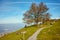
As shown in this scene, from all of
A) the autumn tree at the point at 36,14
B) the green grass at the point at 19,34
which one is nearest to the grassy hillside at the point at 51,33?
the green grass at the point at 19,34

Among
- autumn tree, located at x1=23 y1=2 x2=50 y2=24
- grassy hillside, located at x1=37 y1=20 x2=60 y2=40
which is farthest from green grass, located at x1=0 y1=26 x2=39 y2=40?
grassy hillside, located at x1=37 y1=20 x2=60 y2=40

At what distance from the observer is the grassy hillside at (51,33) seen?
9019 mm

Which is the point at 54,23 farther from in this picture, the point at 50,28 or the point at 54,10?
the point at 54,10

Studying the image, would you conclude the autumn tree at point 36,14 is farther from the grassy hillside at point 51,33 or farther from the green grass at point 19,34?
the grassy hillside at point 51,33

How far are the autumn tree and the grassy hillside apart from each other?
2.09 ft

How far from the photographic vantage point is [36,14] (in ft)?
33.7

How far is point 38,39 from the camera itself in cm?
888

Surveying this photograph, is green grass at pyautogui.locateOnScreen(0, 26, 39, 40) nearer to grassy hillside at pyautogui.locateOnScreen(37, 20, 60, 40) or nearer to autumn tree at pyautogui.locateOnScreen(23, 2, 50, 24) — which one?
autumn tree at pyautogui.locateOnScreen(23, 2, 50, 24)

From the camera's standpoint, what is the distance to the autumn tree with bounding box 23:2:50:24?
9891 millimetres

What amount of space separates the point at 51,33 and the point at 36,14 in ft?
4.71

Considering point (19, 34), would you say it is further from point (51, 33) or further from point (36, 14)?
point (51, 33)

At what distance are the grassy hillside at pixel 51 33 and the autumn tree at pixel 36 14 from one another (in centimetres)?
64

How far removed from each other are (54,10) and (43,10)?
1.05 meters

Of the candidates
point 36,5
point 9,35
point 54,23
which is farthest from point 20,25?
point 54,23
